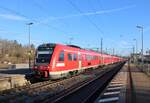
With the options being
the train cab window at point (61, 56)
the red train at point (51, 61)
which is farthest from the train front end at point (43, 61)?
the train cab window at point (61, 56)

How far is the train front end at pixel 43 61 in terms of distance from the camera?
1085 inches

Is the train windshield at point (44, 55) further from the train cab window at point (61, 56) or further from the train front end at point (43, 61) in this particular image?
the train cab window at point (61, 56)

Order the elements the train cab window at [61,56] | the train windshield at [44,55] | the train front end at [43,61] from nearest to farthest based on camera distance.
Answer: the train front end at [43,61] < the train windshield at [44,55] < the train cab window at [61,56]

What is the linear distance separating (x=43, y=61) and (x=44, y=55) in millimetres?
541

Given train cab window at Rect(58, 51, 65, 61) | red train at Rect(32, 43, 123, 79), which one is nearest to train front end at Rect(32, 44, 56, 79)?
red train at Rect(32, 43, 123, 79)

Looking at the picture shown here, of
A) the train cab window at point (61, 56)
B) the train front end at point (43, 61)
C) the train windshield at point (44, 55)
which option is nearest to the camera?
the train front end at point (43, 61)

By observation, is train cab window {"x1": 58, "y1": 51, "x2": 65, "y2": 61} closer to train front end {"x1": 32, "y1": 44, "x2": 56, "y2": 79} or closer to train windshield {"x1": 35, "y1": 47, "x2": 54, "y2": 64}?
train front end {"x1": 32, "y1": 44, "x2": 56, "y2": 79}

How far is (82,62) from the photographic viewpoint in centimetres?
4106

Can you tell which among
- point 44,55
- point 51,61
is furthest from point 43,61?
point 51,61

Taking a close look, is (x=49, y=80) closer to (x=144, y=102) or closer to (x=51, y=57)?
(x=51, y=57)

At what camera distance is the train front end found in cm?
2755

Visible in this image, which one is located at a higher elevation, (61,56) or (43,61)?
(61,56)

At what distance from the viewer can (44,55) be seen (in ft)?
93.6

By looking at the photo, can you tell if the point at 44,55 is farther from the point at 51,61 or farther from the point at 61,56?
the point at 61,56
